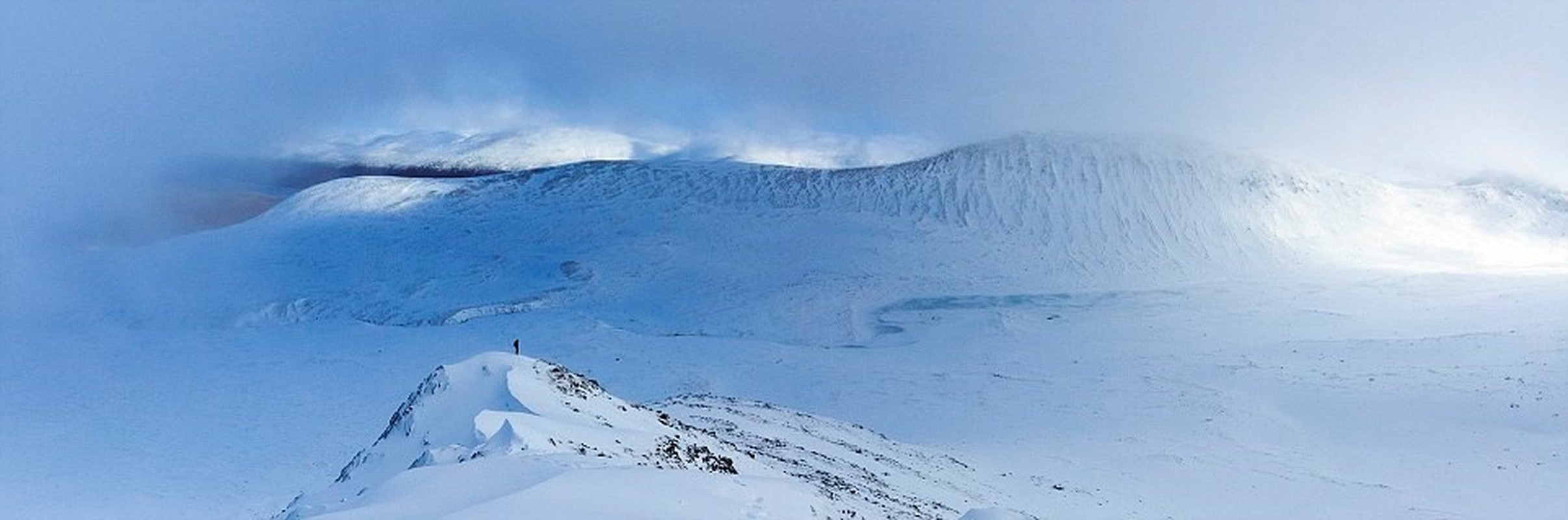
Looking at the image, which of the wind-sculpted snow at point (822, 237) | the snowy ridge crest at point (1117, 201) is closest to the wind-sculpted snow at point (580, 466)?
the wind-sculpted snow at point (822, 237)

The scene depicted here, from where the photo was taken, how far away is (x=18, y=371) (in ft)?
104

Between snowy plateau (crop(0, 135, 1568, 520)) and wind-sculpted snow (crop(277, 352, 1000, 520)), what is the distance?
0.23ft

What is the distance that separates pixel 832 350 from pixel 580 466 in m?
25.7

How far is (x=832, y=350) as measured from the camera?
36.6m

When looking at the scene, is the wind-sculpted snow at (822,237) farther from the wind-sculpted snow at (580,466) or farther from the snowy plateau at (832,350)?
the wind-sculpted snow at (580,466)

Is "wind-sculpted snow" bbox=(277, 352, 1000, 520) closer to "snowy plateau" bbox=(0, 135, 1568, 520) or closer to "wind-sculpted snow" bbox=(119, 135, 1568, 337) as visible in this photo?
"snowy plateau" bbox=(0, 135, 1568, 520)

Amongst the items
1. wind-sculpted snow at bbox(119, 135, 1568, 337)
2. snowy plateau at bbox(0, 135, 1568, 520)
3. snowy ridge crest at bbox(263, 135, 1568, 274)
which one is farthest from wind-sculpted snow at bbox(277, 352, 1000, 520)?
snowy ridge crest at bbox(263, 135, 1568, 274)

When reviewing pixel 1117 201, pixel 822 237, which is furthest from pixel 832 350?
pixel 1117 201

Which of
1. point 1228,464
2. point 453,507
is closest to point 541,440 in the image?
point 453,507

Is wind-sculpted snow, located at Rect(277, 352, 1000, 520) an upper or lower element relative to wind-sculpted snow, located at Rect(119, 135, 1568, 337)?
lower

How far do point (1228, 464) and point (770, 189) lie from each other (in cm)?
3228

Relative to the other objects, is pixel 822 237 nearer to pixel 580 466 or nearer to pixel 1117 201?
pixel 1117 201

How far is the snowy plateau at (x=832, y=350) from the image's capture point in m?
16.3

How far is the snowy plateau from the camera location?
1628 centimetres
